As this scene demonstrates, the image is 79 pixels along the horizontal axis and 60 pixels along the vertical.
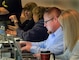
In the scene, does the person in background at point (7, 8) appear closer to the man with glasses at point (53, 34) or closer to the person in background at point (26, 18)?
the person in background at point (26, 18)

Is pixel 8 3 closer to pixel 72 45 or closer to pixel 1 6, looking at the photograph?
pixel 1 6

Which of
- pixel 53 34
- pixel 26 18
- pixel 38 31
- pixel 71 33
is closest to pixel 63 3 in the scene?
pixel 26 18

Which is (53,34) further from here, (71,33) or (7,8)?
(7,8)

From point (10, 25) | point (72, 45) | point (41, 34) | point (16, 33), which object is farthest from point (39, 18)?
point (72, 45)

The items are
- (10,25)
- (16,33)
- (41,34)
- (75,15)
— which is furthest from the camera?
(10,25)

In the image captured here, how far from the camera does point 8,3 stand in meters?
4.51

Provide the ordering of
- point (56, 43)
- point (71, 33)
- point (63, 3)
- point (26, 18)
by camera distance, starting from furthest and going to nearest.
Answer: point (63, 3)
point (26, 18)
point (56, 43)
point (71, 33)

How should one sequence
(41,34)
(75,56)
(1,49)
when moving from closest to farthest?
(75,56) < (1,49) < (41,34)

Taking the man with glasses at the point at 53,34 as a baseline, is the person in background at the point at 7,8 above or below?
above

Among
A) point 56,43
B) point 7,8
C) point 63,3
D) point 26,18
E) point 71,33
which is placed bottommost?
point 56,43

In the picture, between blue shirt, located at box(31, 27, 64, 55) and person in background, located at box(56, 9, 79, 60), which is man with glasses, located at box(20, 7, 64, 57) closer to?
blue shirt, located at box(31, 27, 64, 55)

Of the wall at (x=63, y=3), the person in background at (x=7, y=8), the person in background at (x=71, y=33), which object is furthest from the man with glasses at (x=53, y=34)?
the wall at (x=63, y=3)

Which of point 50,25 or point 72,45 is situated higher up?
point 50,25

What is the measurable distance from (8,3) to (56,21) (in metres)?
1.92
